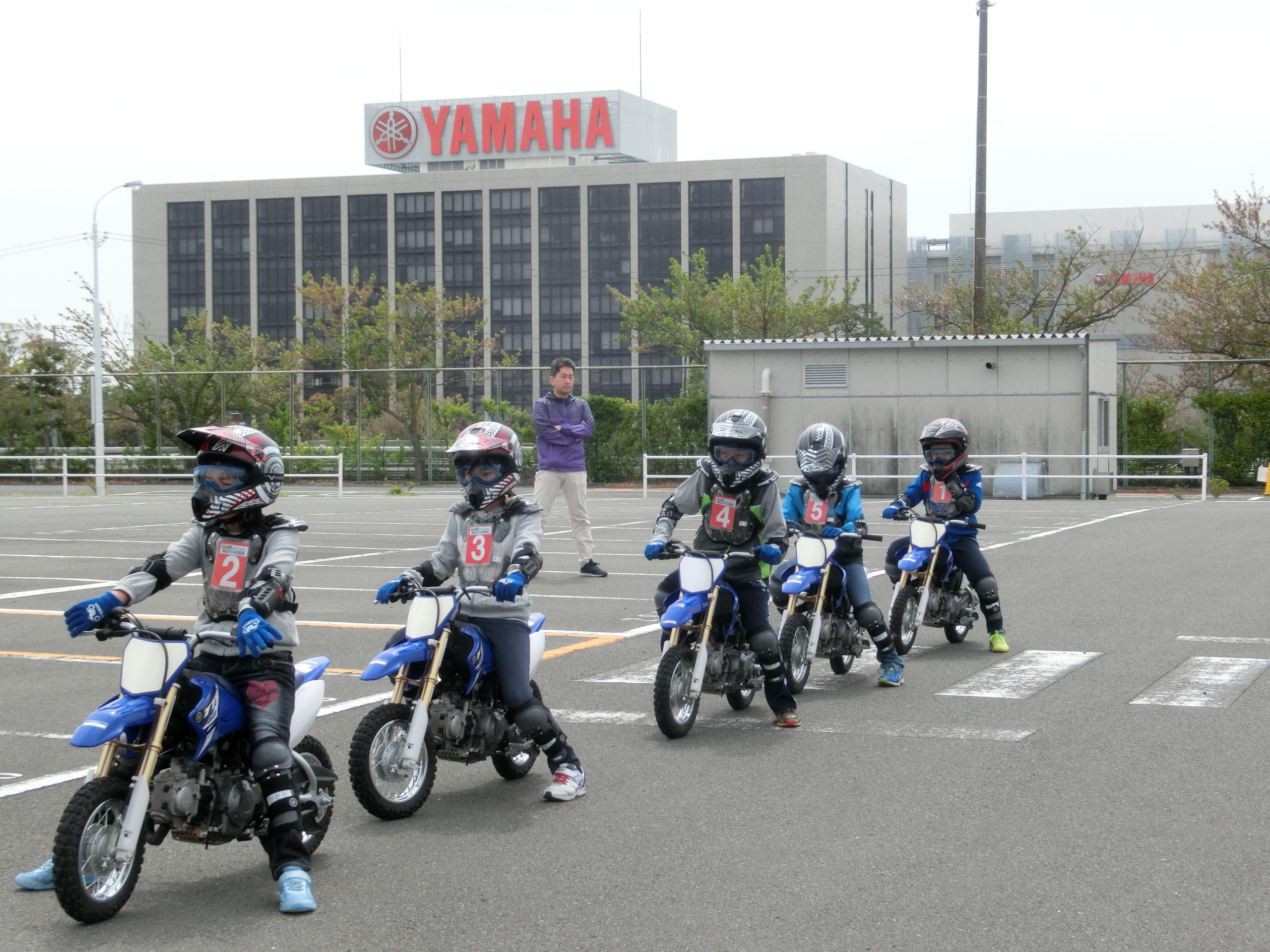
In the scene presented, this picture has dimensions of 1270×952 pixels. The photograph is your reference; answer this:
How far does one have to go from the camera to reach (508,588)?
579cm

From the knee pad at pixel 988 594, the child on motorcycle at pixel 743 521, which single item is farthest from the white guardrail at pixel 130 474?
the child on motorcycle at pixel 743 521

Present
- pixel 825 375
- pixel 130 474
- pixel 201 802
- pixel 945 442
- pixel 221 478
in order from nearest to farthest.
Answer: pixel 201 802 → pixel 221 478 → pixel 945 442 → pixel 825 375 → pixel 130 474

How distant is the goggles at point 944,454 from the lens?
1062 cm

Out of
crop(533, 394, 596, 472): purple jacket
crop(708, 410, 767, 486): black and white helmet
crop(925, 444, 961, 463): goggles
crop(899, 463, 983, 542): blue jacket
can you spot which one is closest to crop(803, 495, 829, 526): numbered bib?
crop(708, 410, 767, 486): black and white helmet

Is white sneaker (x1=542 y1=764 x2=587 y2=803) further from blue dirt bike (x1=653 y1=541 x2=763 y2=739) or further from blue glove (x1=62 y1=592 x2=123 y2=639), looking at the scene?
blue glove (x1=62 y1=592 x2=123 y2=639)

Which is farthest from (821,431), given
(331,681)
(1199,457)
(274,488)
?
(1199,457)

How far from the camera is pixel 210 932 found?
4586 mm

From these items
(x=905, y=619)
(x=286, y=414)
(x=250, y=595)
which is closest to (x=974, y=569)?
(x=905, y=619)

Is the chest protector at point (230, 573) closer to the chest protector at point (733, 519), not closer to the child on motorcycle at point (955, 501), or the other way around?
the chest protector at point (733, 519)

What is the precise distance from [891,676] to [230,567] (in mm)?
4988

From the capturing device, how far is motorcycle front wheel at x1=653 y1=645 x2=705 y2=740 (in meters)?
7.21

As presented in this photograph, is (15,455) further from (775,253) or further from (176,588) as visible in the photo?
(775,253)

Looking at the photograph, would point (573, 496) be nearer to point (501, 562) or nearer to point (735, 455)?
point (735, 455)

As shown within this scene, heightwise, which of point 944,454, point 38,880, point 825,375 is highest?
point 825,375
